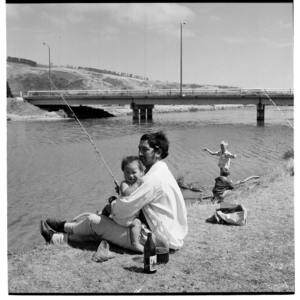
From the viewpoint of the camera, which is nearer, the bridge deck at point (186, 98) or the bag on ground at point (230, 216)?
the bag on ground at point (230, 216)

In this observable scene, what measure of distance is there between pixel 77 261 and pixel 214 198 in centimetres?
490

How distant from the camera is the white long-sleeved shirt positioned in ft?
14.3

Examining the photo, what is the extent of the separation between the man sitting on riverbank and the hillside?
84352 mm

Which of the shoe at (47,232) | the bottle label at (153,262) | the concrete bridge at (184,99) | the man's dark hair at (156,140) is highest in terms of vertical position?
the concrete bridge at (184,99)

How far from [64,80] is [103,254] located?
105 metres

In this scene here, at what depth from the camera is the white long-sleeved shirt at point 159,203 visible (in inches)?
172

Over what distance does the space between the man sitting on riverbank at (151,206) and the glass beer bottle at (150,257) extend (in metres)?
0.25

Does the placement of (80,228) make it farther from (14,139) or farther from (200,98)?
(200,98)

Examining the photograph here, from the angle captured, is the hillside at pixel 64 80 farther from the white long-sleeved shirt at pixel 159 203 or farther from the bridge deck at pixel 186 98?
the white long-sleeved shirt at pixel 159 203

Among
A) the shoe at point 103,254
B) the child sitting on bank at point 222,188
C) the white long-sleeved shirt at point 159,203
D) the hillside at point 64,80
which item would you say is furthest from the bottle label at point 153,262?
the hillside at point 64,80

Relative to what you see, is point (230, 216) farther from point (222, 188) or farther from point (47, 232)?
point (222, 188)

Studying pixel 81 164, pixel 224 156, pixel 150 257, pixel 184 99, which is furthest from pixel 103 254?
pixel 184 99

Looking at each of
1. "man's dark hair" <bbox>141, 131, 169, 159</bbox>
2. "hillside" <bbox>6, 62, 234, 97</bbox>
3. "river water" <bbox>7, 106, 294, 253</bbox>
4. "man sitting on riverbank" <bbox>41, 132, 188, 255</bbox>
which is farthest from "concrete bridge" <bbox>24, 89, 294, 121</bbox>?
"hillside" <bbox>6, 62, 234, 97</bbox>

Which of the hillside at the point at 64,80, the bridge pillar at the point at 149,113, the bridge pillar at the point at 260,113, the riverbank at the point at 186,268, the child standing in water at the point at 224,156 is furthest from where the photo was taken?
the hillside at the point at 64,80
